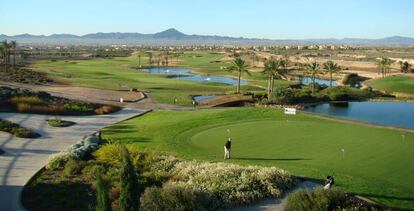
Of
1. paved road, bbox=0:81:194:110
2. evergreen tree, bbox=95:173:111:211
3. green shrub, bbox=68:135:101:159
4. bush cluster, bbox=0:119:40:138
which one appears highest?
evergreen tree, bbox=95:173:111:211

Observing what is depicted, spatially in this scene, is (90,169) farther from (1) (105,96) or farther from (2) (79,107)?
(1) (105,96)

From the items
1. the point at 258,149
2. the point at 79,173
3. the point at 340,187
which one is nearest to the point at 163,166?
the point at 79,173

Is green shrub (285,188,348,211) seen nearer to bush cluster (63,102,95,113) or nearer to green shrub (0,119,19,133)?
green shrub (0,119,19,133)

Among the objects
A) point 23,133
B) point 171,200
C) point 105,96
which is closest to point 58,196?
point 171,200

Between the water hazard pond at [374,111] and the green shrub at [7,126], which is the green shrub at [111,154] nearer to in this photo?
the green shrub at [7,126]

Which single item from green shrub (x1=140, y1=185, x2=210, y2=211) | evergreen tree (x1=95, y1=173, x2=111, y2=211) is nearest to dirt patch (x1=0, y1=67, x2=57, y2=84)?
green shrub (x1=140, y1=185, x2=210, y2=211)

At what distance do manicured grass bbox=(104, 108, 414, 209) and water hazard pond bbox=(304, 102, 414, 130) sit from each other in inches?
509

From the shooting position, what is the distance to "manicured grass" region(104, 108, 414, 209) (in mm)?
21406

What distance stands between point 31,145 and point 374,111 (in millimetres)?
38431

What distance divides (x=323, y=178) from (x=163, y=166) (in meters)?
7.79

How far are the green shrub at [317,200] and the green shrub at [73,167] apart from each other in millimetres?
11373

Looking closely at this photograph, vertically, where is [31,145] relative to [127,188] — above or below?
below

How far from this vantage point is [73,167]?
2441 centimetres

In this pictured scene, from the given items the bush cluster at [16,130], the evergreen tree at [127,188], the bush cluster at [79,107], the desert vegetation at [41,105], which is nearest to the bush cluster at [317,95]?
the desert vegetation at [41,105]
